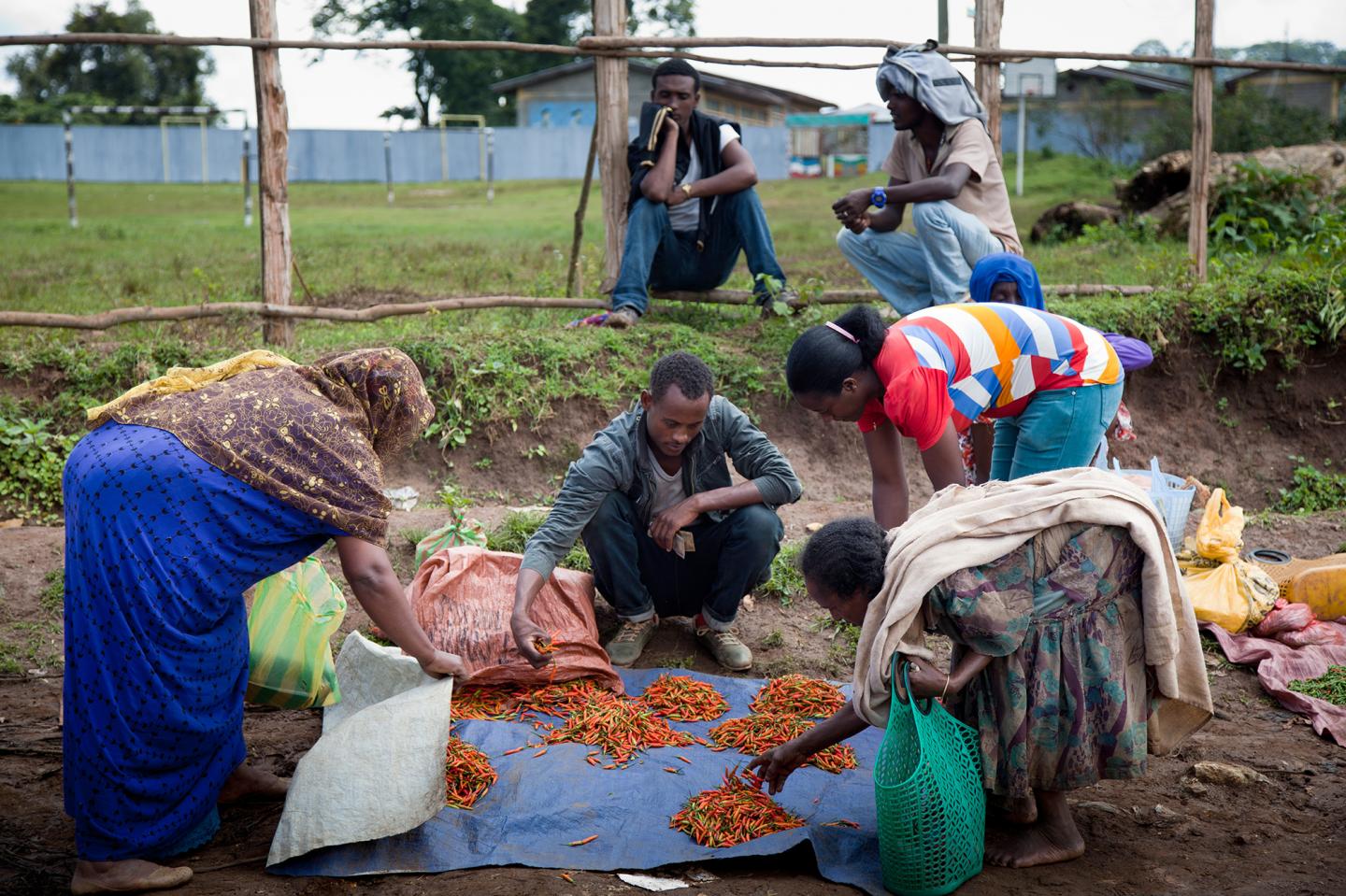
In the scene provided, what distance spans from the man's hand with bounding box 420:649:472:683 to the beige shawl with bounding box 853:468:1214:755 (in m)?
1.13

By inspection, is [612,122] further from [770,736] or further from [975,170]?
[770,736]

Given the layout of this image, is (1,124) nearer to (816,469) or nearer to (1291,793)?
(816,469)

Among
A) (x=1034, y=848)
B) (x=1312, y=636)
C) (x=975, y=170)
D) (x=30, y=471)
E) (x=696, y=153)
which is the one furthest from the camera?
(x=696, y=153)

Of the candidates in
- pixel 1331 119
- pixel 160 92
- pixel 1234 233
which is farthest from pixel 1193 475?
pixel 160 92

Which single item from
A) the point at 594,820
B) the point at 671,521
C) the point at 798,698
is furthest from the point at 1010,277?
the point at 594,820

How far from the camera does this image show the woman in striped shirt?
12.0ft

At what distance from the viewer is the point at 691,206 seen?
704 centimetres

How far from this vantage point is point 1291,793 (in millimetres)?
3465

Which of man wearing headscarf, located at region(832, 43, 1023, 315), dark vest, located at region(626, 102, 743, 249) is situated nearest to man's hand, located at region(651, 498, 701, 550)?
man wearing headscarf, located at region(832, 43, 1023, 315)

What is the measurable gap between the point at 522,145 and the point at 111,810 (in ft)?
96.3

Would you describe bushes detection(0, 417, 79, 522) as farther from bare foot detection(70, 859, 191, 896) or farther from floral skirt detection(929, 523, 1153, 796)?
floral skirt detection(929, 523, 1153, 796)

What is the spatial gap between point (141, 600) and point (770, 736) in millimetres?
1969

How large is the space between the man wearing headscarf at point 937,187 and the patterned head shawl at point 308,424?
376cm

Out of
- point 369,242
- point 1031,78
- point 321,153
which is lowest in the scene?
point 369,242
